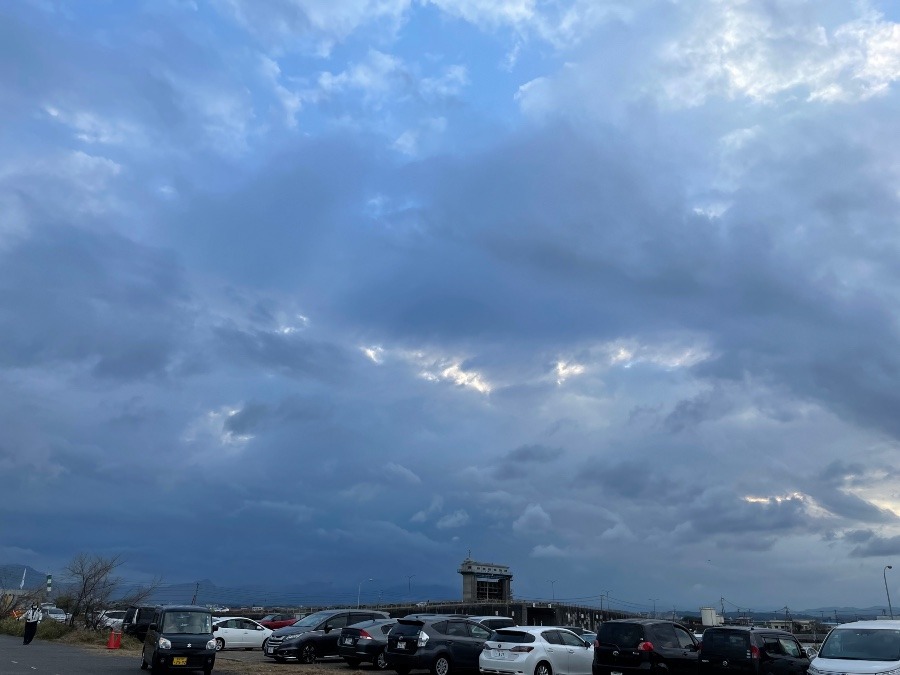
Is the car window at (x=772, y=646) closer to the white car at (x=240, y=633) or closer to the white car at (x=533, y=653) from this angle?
the white car at (x=533, y=653)

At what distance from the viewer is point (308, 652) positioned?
2742cm

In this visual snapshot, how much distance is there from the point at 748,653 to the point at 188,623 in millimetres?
14740

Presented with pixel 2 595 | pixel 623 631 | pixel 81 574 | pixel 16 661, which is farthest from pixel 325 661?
pixel 2 595

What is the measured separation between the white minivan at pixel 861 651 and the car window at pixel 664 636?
4369 millimetres

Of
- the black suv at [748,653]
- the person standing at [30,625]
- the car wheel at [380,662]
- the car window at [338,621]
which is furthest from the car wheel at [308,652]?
the person standing at [30,625]

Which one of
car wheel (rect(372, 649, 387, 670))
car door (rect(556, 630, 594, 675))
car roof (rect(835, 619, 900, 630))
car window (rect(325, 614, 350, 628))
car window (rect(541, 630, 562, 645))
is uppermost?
car roof (rect(835, 619, 900, 630))

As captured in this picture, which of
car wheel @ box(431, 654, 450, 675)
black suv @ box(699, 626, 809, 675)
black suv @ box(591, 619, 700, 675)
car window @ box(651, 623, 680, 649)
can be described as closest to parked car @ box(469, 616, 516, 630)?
car wheel @ box(431, 654, 450, 675)

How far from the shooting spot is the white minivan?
14016 millimetres

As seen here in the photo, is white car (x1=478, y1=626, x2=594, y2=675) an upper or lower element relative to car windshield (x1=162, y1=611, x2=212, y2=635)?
lower

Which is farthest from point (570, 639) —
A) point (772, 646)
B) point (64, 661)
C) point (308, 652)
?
point (64, 661)

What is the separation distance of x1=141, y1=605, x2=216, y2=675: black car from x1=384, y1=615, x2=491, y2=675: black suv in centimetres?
500

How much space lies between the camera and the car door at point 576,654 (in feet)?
68.4

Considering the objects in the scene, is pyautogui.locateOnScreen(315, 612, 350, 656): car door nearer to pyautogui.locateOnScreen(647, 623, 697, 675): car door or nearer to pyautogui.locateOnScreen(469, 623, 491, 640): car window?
pyautogui.locateOnScreen(469, 623, 491, 640): car window

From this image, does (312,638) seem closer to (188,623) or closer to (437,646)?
(188,623)
